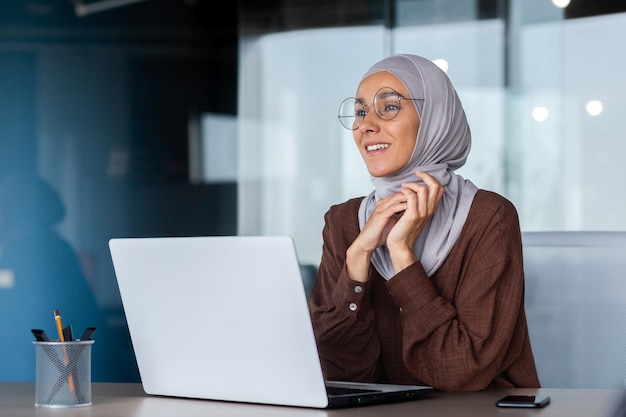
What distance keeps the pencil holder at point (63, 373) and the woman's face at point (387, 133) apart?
77 centimetres

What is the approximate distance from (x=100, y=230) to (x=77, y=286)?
242 mm

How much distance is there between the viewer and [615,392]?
4.85 feet

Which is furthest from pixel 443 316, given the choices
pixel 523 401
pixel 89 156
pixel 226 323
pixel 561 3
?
pixel 561 3

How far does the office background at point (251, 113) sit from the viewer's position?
295 cm

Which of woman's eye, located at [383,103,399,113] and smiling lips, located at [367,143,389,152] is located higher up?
woman's eye, located at [383,103,399,113]

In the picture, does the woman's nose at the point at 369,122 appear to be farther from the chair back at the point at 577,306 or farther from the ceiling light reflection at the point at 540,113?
the ceiling light reflection at the point at 540,113

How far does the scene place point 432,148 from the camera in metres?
1.93

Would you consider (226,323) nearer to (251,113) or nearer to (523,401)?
(523,401)

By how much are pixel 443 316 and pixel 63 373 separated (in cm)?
63

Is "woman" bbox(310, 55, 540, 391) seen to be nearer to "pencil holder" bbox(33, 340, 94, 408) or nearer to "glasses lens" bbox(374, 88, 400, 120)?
"glasses lens" bbox(374, 88, 400, 120)

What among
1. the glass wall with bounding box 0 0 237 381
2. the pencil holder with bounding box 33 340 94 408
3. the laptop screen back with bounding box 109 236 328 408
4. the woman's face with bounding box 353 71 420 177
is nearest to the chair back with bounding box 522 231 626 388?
the woman's face with bounding box 353 71 420 177

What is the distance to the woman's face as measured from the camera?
190cm

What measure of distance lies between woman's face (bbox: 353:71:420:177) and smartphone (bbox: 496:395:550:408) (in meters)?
0.65

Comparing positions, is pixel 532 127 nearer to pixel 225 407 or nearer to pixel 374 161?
pixel 374 161
